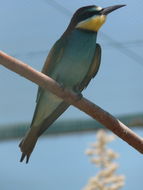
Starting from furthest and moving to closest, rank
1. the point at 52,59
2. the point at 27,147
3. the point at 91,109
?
the point at 52,59
the point at 27,147
the point at 91,109

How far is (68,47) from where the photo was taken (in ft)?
4.39

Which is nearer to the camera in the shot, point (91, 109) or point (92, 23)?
point (91, 109)

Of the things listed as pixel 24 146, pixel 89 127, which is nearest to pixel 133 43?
pixel 89 127

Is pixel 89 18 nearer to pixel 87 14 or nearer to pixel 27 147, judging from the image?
pixel 87 14

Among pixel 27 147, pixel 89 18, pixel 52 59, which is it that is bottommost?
pixel 27 147

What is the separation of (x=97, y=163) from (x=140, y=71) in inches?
33.1

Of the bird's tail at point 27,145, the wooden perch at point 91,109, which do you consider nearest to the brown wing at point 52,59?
the bird's tail at point 27,145

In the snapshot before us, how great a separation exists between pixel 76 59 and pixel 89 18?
0.08 meters

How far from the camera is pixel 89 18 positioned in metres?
1.34

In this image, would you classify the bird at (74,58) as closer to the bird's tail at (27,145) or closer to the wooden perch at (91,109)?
the bird's tail at (27,145)

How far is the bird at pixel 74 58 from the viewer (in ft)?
4.20

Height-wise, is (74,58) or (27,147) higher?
(74,58)

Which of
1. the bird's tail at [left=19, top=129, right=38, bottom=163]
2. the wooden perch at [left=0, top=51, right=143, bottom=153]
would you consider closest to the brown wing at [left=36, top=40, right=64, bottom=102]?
the bird's tail at [left=19, top=129, right=38, bottom=163]

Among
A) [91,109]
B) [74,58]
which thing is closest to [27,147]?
[91,109]
